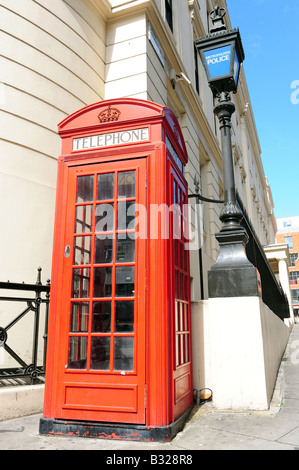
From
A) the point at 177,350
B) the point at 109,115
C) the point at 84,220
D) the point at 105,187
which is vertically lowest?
the point at 177,350

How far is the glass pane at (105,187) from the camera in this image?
12.6 feet

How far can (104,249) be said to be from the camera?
12.2ft

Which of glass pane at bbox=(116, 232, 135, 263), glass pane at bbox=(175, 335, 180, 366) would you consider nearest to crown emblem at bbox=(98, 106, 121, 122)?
glass pane at bbox=(116, 232, 135, 263)

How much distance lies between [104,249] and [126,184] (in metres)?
0.72

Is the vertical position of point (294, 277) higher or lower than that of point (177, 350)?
higher

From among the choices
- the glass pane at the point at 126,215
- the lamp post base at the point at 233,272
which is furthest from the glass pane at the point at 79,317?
the lamp post base at the point at 233,272

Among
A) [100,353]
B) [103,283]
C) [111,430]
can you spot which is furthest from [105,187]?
[111,430]

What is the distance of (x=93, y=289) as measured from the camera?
363 centimetres

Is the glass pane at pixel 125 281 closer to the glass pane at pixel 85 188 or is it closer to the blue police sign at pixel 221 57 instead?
the glass pane at pixel 85 188

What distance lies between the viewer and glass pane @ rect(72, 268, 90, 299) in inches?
146

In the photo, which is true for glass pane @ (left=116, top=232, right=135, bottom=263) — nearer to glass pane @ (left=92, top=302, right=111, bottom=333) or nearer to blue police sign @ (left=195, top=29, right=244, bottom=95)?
glass pane @ (left=92, top=302, right=111, bottom=333)

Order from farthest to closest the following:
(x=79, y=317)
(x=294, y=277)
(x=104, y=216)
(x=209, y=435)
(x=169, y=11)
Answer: (x=294, y=277)
(x=169, y=11)
(x=104, y=216)
(x=79, y=317)
(x=209, y=435)

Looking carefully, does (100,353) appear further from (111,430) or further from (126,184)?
(126,184)
